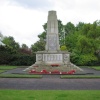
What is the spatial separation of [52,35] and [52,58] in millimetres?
3158

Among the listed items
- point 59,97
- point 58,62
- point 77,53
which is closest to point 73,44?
point 77,53

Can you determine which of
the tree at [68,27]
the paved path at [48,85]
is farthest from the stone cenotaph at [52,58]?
the tree at [68,27]

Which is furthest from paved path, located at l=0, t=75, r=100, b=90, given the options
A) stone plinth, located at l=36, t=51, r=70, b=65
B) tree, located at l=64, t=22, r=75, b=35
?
tree, located at l=64, t=22, r=75, b=35

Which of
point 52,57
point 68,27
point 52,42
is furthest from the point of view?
point 68,27

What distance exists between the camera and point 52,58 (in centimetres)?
3394

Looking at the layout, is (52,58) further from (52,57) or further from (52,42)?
(52,42)

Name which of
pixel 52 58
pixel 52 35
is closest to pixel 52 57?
pixel 52 58

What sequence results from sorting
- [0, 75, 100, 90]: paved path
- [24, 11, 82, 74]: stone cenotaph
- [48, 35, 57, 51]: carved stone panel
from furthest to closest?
[48, 35, 57, 51]: carved stone panel → [24, 11, 82, 74]: stone cenotaph → [0, 75, 100, 90]: paved path

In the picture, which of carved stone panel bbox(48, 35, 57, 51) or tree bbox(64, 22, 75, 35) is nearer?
carved stone panel bbox(48, 35, 57, 51)

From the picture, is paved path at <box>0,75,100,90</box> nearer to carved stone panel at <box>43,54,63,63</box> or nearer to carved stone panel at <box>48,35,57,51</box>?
carved stone panel at <box>43,54,63,63</box>

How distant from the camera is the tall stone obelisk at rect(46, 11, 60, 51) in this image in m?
35.0

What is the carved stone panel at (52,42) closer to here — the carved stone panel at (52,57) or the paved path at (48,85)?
the carved stone panel at (52,57)

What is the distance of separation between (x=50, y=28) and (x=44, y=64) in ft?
16.5

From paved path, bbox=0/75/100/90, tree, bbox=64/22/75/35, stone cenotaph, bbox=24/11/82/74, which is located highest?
tree, bbox=64/22/75/35
